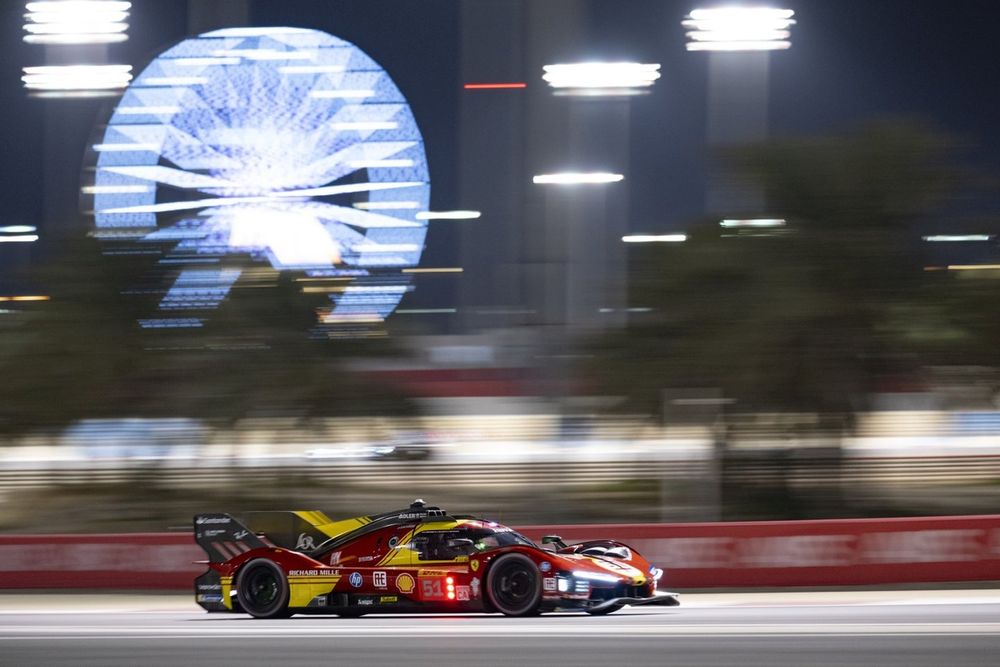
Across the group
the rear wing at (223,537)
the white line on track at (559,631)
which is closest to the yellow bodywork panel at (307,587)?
the white line on track at (559,631)

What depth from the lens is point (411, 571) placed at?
31.0 ft

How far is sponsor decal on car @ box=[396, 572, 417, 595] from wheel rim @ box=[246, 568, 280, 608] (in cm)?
111

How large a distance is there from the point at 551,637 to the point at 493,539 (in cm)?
110

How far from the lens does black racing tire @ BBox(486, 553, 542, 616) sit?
930cm

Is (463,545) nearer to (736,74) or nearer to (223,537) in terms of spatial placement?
(223,537)

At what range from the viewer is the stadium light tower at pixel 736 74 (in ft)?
64.3

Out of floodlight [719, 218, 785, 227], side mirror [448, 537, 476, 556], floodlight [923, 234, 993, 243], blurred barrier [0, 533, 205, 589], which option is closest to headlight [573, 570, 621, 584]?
side mirror [448, 537, 476, 556]

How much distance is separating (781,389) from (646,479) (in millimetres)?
2813

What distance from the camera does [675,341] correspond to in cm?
1855

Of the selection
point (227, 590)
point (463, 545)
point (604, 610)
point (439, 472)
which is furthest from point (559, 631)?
point (439, 472)

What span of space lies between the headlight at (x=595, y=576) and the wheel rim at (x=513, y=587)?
37cm

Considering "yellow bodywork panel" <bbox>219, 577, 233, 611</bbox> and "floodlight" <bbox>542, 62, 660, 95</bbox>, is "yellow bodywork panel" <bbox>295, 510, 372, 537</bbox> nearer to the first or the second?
"yellow bodywork panel" <bbox>219, 577, 233, 611</bbox>

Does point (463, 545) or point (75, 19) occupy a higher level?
point (75, 19)

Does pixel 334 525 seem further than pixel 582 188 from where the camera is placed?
No
